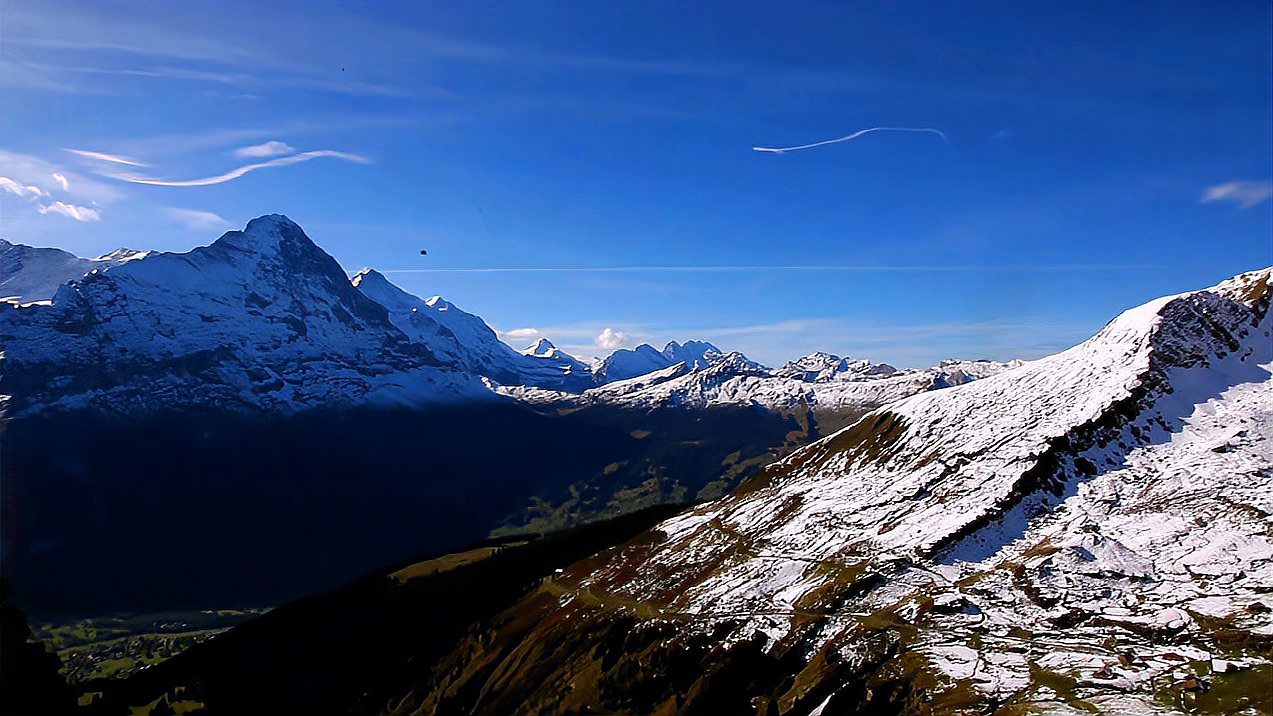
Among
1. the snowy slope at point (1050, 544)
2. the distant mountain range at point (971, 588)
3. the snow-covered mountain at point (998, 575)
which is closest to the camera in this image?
the snow-covered mountain at point (998, 575)

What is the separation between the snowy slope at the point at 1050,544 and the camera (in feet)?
305

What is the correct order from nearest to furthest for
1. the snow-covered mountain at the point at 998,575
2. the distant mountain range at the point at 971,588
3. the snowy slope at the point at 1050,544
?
the snow-covered mountain at the point at 998,575, the snowy slope at the point at 1050,544, the distant mountain range at the point at 971,588

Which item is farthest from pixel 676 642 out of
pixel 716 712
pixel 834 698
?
pixel 834 698

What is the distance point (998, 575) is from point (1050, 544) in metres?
13.1

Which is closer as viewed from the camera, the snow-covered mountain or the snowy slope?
the snow-covered mountain

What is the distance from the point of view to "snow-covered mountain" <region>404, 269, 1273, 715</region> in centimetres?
9269

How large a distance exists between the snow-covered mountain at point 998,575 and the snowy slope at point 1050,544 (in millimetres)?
463

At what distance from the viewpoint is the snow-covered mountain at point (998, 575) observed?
92.7m

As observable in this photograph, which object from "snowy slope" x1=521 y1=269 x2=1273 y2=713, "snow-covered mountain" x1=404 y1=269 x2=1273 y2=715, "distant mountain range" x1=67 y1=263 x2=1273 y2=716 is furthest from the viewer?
"distant mountain range" x1=67 y1=263 x2=1273 y2=716

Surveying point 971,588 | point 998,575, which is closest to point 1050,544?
point 998,575

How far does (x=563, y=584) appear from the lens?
641ft

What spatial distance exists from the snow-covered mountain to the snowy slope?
46 cm

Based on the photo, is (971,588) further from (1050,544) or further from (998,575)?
(1050,544)

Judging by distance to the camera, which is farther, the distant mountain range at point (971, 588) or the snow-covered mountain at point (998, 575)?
the distant mountain range at point (971, 588)
